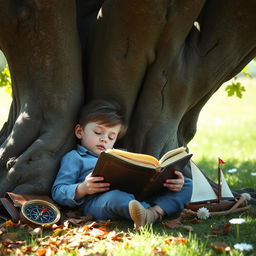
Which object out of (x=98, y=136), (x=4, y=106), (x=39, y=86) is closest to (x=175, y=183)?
(x=98, y=136)

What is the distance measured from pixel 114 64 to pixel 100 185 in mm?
1187

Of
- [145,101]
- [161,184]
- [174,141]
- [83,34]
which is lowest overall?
[161,184]

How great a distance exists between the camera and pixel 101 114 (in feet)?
14.6

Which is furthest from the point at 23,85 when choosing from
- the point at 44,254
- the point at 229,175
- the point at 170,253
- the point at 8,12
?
the point at 229,175

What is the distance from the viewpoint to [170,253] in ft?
10.2

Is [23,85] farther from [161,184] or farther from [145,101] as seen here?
[161,184]

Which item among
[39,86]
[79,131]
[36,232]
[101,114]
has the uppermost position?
[39,86]

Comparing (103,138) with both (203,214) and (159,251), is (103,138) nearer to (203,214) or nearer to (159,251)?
(203,214)

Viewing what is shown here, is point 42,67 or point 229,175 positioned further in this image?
point 229,175

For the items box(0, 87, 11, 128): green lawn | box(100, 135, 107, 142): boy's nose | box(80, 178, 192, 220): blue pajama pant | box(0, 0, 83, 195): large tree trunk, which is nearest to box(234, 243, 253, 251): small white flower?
box(80, 178, 192, 220): blue pajama pant

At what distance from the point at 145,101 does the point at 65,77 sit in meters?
0.77

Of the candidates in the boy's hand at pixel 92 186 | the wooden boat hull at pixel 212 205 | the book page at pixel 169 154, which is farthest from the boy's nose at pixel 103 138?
the wooden boat hull at pixel 212 205

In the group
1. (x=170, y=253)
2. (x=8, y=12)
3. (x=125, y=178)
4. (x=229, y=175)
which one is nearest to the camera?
(x=170, y=253)

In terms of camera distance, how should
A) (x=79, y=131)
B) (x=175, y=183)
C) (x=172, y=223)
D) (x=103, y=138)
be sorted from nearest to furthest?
1. (x=172, y=223)
2. (x=175, y=183)
3. (x=103, y=138)
4. (x=79, y=131)
